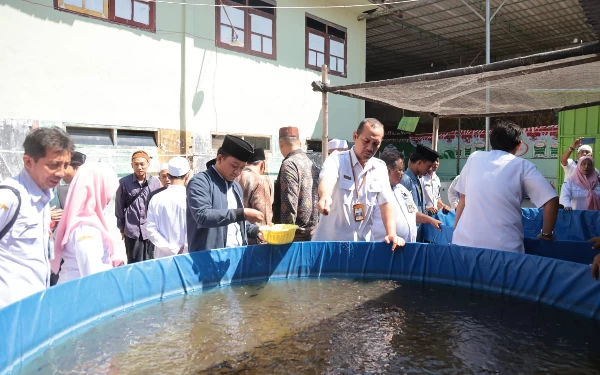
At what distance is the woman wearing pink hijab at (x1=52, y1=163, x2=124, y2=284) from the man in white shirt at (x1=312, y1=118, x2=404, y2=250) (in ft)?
4.39

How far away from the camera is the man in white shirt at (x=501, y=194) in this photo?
106 inches

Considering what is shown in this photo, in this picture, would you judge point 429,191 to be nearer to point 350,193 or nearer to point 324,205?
point 350,193

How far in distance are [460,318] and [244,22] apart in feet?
26.9

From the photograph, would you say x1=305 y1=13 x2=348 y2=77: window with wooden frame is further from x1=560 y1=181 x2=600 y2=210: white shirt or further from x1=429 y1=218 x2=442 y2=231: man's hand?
x1=429 y1=218 x2=442 y2=231: man's hand

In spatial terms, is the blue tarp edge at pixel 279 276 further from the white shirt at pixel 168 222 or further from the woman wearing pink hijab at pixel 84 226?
the white shirt at pixel 168 222

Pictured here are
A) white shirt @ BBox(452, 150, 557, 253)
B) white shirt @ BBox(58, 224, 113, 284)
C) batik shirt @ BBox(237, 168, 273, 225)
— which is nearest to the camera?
white shirt @ BBox(58, 224, 113, 284)

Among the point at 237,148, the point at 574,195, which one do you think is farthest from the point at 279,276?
the point at 574,195

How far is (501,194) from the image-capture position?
8.90ft

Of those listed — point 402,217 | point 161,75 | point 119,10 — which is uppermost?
point 119,10

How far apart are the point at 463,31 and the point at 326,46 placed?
4449 millimetres

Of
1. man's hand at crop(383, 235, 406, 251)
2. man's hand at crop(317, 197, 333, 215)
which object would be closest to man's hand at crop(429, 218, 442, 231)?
man's hand at crop(383, 235, 406, 251)

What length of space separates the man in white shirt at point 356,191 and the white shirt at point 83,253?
4.51ft

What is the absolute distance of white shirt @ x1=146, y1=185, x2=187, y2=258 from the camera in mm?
3271

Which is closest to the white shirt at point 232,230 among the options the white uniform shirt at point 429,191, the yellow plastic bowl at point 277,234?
the yellow plastic bowl at point 277,234
